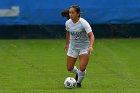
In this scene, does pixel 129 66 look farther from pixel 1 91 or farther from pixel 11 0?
pixel 11 0

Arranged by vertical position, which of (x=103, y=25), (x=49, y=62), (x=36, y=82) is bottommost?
(x=103, y=25)

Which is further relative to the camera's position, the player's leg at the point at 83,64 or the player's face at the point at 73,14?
the player's leg at the point at 83,64

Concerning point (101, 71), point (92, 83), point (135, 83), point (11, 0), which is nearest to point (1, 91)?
point (92, 83)

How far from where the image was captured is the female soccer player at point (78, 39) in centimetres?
1203

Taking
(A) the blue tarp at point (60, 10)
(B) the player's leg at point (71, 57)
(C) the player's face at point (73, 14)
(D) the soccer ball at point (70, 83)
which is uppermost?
(C) the player's face at point (73, 14)

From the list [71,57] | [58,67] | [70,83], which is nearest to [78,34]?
[71,57]

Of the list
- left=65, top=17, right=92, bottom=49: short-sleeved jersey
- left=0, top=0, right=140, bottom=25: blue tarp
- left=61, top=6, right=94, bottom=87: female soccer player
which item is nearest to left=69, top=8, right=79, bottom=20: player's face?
left=61, top=6, right=94, bottom=87: female soccer player

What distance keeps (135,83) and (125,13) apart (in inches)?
494

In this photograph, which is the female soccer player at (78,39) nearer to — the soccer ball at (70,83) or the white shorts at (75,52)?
the white shorts at (75,52)

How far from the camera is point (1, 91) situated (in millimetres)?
11609

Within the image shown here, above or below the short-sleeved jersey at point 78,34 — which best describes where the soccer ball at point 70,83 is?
below

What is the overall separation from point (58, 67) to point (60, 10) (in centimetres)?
875

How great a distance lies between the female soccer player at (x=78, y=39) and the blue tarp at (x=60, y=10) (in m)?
12.5

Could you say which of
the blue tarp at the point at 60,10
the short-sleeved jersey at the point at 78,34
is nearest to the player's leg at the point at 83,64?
the short-sleeved jersey at the point at 78,34
